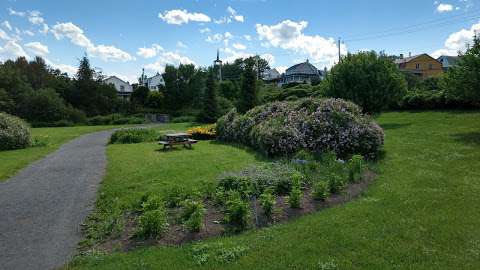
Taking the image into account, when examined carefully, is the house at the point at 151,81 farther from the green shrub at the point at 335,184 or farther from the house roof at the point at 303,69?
the green shrub at the point at 335,184

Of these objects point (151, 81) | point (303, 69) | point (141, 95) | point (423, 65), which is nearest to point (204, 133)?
point (141, 95)

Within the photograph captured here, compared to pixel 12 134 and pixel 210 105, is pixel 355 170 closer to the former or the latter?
pixel 12 134

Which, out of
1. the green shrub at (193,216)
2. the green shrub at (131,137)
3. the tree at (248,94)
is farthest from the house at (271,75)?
the green shrub at (193,216)

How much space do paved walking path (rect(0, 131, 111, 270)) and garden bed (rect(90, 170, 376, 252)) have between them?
69 centimetres

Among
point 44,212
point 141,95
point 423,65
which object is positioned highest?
point 423,65

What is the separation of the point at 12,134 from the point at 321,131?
14390mm

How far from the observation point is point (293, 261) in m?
4.50

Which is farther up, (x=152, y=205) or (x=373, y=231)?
(x=152, y=205)

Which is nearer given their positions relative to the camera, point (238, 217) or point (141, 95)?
point (238, 217)

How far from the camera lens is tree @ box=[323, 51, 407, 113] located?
2295cm

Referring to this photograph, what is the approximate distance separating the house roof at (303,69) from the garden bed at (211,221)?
244ft

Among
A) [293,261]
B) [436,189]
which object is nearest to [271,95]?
[436,189]

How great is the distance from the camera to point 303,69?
3174 inches

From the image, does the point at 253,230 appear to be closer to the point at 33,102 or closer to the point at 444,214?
the point at 444,214
